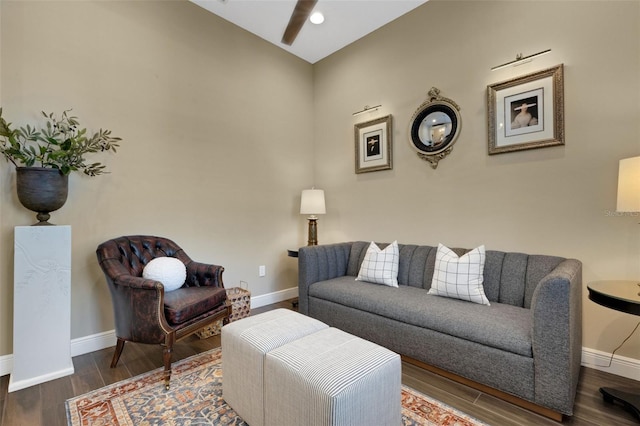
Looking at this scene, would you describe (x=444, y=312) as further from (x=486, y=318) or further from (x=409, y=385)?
(x=409, y=385)

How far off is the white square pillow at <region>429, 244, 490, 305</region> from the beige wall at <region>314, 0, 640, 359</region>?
0.43 m

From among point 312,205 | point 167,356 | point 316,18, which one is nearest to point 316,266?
point 312,205

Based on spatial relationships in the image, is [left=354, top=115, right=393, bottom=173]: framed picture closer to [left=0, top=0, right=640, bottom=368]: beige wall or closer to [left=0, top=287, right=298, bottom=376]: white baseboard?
[left=0, top=0, right=640, bottom=368]: beige wall

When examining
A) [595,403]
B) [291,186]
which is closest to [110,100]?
[291,186]

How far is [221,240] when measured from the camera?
128 inches

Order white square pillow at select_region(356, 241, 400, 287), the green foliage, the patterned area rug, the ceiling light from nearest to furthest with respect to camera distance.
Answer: the patterned area rug, the green foliage, white square pillow at select_region(356, 241, 400, 287), the ceiling light

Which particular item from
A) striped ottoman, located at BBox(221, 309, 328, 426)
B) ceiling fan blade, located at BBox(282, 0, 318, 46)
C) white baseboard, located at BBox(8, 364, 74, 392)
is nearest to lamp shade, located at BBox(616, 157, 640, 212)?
striped ottoman, located at BBox(221, 309, 328, 426)

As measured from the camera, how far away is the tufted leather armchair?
1924 millimetres

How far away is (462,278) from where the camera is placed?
7.38ft

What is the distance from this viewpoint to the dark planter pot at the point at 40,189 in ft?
6.42

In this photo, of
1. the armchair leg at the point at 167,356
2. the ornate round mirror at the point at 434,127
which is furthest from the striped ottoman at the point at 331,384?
the ornate round mirror at the point at 434,127

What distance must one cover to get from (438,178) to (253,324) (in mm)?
2214

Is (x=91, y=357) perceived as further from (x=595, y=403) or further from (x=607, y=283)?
(x=607, y=283)

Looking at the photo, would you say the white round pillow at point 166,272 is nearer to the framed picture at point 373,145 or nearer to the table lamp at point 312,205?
the table lamp at point 312,205
